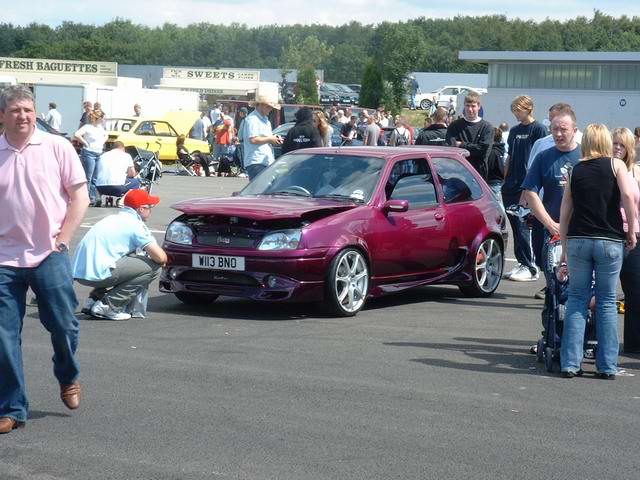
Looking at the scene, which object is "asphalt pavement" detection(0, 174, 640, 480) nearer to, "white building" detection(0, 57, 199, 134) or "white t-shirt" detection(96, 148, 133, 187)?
"white t-shirt" detection(96, 148, 133, 187)

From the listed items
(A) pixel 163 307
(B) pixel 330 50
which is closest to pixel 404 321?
(A) pixel 163 307

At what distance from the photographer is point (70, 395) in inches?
259

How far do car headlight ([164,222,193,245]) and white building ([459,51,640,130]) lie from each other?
158 feet

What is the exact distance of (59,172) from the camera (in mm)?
6230

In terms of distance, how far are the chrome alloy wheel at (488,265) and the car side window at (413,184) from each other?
0.84m

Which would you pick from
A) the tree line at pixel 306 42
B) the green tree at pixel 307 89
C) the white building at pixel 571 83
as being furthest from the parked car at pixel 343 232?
the tree line at pixel 306 42

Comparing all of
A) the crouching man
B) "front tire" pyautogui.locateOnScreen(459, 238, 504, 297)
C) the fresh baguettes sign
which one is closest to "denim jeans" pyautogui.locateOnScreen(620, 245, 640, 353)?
"front tire" pyautogui.locateOnScreen(459, 238, 504, 297)

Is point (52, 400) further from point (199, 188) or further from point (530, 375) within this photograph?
point (199, 188)

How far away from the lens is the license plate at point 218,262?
10.2m

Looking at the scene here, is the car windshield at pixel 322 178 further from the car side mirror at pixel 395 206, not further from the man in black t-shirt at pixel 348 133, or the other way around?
the man in black t-shirt at pixel 348 133

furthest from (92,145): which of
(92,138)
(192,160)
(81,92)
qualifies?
(81,92)

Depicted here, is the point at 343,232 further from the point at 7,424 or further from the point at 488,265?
the point at 7,424

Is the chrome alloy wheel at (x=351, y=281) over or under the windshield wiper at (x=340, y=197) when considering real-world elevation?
under

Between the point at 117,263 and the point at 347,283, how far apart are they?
2.02 metres
